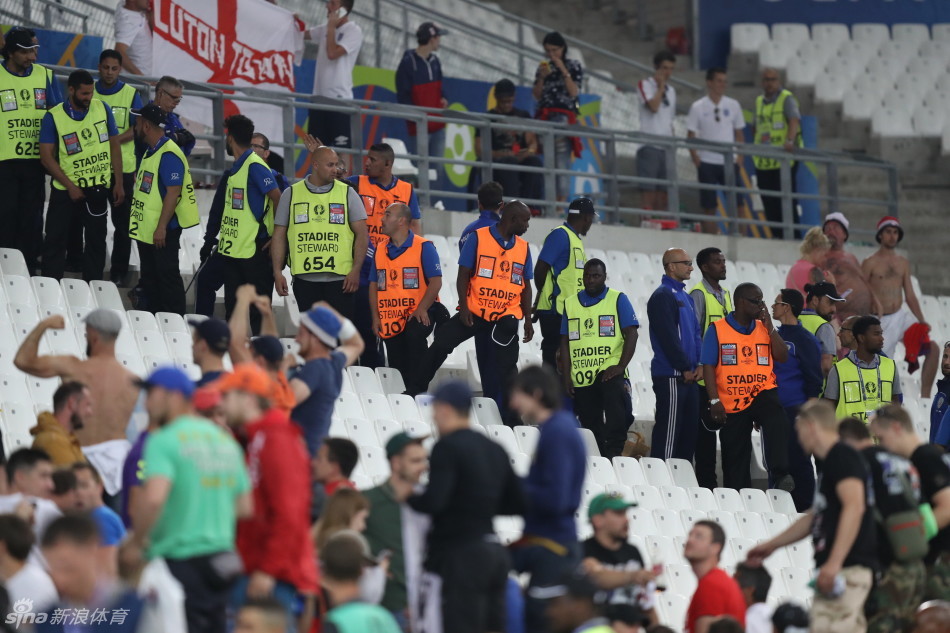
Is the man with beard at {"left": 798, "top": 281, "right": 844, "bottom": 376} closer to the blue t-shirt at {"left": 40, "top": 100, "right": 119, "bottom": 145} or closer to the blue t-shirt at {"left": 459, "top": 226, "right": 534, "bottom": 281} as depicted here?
the blue t-shirt at {"left": 459, "top": 226, "right": 534, "bottom": 281}

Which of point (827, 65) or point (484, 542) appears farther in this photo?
point (827, 65)

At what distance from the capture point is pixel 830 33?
74.1 ft


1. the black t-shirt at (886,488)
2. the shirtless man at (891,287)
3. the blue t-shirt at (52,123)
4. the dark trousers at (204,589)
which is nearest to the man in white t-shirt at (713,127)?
the shirtless man at (891,287)

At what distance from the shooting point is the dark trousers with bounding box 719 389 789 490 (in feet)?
41.1

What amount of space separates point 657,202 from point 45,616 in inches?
479

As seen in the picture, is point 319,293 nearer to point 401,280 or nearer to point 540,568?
point 401,280

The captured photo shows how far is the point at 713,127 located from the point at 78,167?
318 inches

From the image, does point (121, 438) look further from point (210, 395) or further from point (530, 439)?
point (530, 439)

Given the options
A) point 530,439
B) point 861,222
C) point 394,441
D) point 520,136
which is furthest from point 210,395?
point 861,222

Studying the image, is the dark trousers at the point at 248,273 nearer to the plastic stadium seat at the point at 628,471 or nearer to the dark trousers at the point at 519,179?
the plastic stadium seat at the point at 628,471

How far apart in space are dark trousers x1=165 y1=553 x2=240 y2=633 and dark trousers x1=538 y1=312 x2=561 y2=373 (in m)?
6.32

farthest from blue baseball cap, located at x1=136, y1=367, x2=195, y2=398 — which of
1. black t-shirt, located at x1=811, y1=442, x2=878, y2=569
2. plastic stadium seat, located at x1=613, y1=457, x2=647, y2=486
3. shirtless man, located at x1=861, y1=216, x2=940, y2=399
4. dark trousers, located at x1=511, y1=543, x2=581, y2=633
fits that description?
shirtless man, located at x1=861, y1=216, x2=940, y2=399

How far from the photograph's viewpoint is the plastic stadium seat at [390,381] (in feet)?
40.3

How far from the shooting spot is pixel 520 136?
16.9 meters
